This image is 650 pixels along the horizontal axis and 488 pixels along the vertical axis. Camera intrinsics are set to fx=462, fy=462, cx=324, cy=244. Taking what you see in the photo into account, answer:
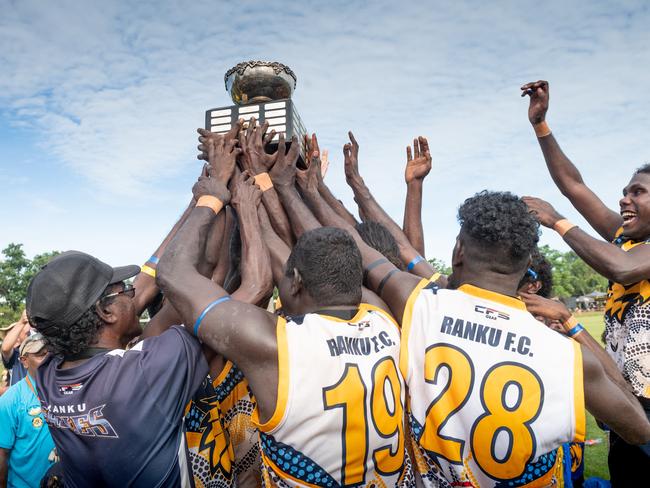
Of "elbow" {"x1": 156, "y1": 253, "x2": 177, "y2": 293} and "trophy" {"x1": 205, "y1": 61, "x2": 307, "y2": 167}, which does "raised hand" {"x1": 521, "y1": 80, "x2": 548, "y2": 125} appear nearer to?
"trophy" {"x1": 205, "y1": 61, "x2": 307, "y2": 167}

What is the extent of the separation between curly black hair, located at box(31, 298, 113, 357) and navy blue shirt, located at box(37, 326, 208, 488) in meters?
0.09

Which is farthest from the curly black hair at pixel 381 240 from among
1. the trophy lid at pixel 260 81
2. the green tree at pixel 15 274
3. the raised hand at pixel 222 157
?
the green tree at pixel 15 274

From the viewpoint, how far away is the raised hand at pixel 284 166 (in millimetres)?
3346

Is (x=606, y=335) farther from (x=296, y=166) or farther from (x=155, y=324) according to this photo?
(x=155, y=324)

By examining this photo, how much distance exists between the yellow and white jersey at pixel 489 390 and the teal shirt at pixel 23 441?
10.2 feet

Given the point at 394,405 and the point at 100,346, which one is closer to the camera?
the point at 394,405

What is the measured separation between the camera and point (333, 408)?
74.2 inches

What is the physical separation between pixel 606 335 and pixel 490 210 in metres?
2.09

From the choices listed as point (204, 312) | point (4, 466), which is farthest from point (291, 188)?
point (4, 466)

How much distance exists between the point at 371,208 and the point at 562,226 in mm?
1367

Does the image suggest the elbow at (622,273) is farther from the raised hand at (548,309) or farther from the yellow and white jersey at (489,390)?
the yellow and white jersey at (489,390)

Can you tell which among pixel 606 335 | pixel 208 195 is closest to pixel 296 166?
pixel 208 195

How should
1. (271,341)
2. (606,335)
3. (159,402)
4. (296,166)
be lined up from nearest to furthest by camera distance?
(271,341), (159,402), (606,335), (296,166)

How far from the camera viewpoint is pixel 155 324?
8.17ft
